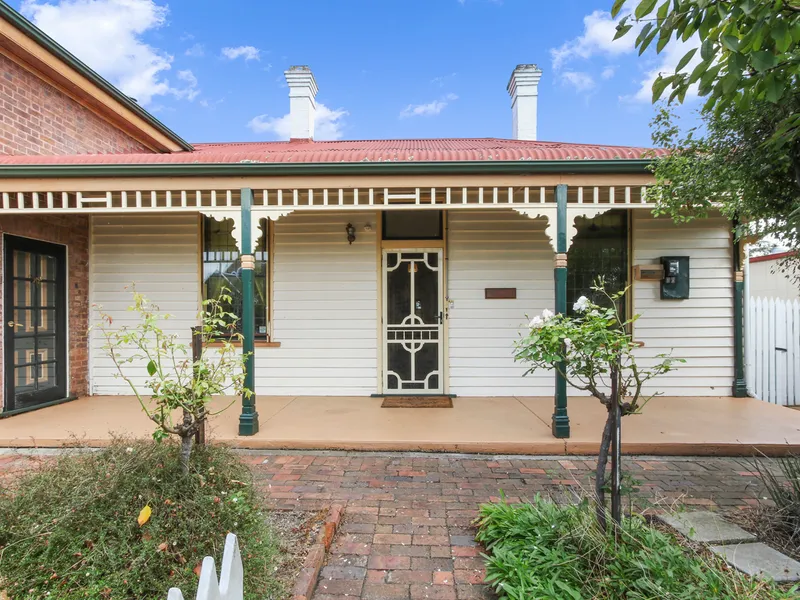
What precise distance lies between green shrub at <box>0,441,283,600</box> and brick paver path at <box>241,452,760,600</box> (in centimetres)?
60

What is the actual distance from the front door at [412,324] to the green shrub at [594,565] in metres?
3.84

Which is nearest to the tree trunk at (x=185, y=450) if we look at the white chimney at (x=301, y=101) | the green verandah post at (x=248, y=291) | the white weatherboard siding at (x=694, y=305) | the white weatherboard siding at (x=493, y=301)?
the green verandah post at (x=248, y=291)

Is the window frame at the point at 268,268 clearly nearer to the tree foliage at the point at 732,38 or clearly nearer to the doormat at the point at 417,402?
the doormat at the point at 417,402

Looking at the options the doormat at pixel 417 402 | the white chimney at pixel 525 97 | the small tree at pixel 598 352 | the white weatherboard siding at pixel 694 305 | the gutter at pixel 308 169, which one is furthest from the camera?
the white chimney at pixel 525 97

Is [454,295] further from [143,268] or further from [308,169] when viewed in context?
[143,268]

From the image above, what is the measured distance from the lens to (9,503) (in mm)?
2037

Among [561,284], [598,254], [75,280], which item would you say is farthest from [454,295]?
[75,280]

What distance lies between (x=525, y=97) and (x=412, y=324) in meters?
6.48

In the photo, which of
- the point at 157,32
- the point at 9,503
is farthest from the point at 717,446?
the point at 157,32

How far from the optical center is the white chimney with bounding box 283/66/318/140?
9523 mm

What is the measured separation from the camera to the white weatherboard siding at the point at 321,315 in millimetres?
6355

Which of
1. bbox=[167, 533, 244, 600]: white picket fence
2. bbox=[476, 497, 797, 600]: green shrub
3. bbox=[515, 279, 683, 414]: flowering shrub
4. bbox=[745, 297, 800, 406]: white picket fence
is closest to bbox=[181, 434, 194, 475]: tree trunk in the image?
bbox=[167, 533, 244, 600]: white picket fence

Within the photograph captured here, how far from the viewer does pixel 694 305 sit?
245 inches

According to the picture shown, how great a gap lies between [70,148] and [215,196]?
3.33 metres
